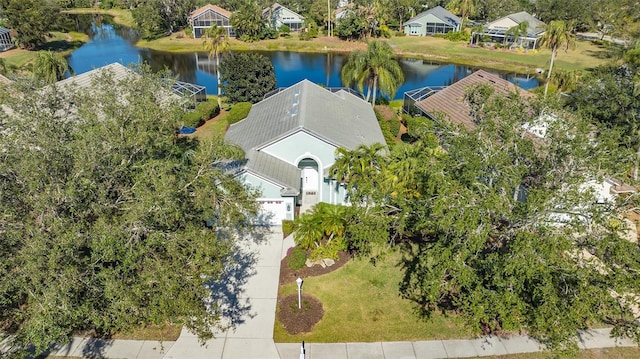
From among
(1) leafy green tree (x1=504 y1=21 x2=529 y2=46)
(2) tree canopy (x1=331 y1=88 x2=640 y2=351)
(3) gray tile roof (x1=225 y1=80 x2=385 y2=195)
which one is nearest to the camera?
(2) tree canopy (x1=331 y1=88 x2=640 y2=351)

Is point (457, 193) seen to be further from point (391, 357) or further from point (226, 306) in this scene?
point (226, 306)

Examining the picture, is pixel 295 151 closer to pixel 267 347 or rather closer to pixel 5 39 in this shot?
pixel 267 347

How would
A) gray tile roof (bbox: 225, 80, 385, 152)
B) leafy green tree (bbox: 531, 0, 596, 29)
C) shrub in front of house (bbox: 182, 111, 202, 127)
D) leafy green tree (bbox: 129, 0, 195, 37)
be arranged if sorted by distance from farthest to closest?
1. leafy green tree (bbox: 531, 0, 596, 29)
2. leafy green tree (bbox: 129, 0, 195, 37)
3. shrub in front of house (bbox: 182, 111, 202, 127)
4. gray tile roof (bbox: 225, 80, 385, 152)

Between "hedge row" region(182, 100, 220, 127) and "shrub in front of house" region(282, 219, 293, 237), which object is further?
"hedge row" region(182, 100, 220, 127)

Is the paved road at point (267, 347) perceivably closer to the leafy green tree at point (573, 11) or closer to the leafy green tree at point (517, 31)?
the leafy green tree at point (517, 31)

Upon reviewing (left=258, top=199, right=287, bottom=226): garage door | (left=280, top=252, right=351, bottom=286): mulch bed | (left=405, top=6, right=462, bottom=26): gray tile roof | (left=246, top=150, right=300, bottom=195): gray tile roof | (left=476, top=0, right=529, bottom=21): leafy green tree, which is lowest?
(left=280, top=252, right=351, bottom=286): mulch bed

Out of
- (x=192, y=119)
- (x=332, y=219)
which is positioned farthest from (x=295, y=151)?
(x=192, y=119)

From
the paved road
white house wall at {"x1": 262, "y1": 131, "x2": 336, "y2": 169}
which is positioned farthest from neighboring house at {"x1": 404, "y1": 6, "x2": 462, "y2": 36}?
the paved road

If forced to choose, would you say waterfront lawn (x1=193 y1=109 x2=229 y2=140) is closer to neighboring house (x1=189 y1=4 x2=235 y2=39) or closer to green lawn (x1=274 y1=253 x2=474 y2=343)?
green lawn (x1=274 y1=253 x2=474 y2=343)
